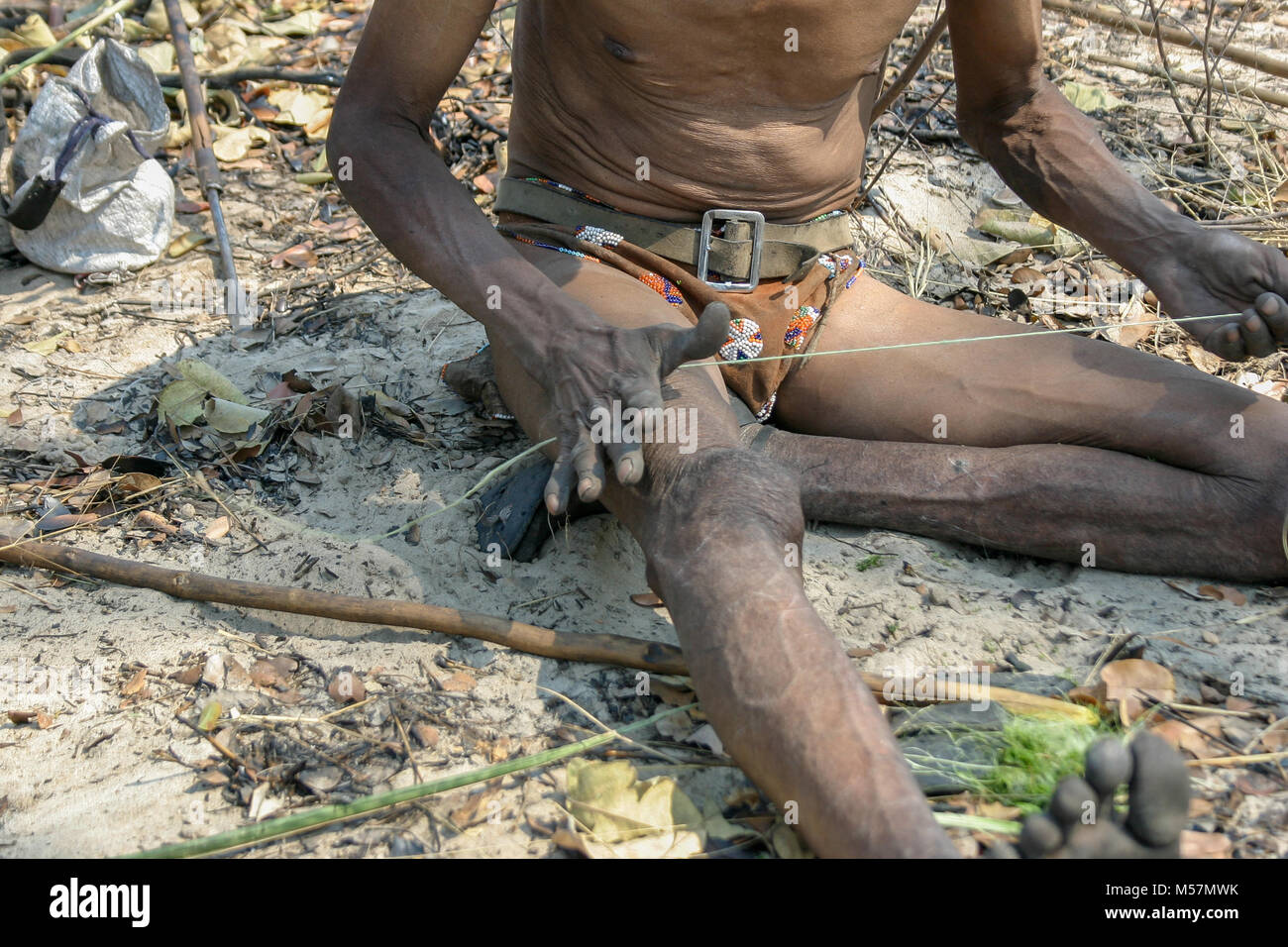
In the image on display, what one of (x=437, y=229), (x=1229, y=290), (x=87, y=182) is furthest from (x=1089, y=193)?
(x=87, y=182)

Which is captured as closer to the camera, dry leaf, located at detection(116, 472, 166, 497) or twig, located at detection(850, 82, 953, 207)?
dry leaf, located at detection(116, 472, 166, 497)

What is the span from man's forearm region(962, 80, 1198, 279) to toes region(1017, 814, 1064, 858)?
1.57 m

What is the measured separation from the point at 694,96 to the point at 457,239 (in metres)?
0.60

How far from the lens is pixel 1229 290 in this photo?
230cm

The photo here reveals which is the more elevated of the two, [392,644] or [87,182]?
[87,182]

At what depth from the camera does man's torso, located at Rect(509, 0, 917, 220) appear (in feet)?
6.84

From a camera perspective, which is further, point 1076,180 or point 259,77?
point 259,77

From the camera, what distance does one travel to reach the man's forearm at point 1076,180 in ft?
7.93

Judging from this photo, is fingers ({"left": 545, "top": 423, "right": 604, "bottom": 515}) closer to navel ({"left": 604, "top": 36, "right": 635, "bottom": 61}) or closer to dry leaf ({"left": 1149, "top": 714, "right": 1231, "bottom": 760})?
navel ({"left": 604, "top": 36, "right": 635, "bottom": 61})

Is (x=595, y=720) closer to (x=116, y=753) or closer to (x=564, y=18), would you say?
(x=116, y=753)

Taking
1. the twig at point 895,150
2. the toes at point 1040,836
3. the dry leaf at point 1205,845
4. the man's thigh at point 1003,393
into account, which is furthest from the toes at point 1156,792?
the twig at point 895,150

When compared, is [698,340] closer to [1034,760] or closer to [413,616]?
[413,616]

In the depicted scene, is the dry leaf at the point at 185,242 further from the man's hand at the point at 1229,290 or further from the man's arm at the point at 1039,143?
the man's hand at the point at 1229,290

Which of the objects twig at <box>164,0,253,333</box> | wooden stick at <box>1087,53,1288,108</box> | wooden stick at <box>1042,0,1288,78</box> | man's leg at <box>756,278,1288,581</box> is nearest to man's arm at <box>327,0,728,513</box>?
man's leg at <box>756,278,1288,581</box>
